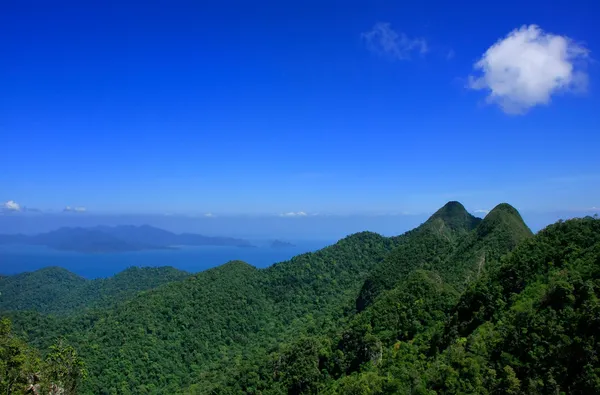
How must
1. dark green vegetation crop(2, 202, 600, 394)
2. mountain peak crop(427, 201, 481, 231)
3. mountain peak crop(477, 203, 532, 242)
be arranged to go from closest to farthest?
dark green vegetation crop(2, 202, 600, 394)
mountain peak crop(477, 203, 532, 242)
mountain peak crop(427, 201, 481, 231)

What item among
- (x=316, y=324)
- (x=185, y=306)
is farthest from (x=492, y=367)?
(x=185, y=306)

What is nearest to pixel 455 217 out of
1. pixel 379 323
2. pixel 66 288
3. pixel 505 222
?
pixel 505 222

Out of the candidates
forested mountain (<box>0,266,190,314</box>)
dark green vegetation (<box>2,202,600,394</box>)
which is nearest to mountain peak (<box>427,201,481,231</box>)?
dark green vegetation (<box>2,202,600,394</box>)

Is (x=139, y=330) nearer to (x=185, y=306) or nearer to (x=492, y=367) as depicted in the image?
(x=185, y=306)

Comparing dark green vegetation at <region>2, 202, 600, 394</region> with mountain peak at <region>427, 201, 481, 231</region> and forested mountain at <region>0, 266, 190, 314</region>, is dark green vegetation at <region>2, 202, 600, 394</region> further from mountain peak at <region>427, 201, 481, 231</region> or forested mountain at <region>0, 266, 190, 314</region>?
forested mountain at <region>0, 266, 190, 314</region>

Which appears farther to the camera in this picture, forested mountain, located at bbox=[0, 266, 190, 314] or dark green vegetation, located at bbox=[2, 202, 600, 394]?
forested mountain, located at bbox=[0, 266, 190, 314]

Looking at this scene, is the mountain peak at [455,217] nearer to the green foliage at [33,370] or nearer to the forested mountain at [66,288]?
the forested mountain at [66,288]
